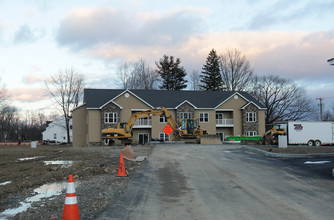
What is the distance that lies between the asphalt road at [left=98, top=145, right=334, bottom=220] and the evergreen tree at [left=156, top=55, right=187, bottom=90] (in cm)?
6402

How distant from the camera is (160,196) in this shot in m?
9.44

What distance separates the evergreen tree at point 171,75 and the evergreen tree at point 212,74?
5.17 metres

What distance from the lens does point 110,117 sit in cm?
4669

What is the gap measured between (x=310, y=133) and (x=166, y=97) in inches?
881

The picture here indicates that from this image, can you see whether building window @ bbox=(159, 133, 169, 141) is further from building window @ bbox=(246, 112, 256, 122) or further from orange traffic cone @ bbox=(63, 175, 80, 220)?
orange traffic cone @ bbox=(63, 175, 80, 220)

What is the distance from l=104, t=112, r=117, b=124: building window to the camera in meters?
46.5

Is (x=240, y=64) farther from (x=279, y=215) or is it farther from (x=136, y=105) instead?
(x=279, y=215)

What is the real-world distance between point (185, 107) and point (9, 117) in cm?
7387

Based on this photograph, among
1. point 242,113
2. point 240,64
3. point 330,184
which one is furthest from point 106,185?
point 240,64

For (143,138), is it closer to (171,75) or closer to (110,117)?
(110,117)

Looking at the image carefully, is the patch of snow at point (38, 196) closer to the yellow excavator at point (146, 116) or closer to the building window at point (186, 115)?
the yellow excavator at point (146, 116)

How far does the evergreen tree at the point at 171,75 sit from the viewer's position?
3123 inches

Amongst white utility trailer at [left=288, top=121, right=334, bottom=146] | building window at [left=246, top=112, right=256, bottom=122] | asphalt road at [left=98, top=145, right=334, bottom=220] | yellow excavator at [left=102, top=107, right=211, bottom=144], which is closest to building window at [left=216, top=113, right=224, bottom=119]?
building window at [left=246, top=112, right=256, bottom=122]

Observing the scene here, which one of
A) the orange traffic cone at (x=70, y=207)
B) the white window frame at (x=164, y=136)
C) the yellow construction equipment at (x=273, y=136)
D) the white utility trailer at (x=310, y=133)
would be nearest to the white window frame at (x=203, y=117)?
the white window frame at (x=164, y=136)
